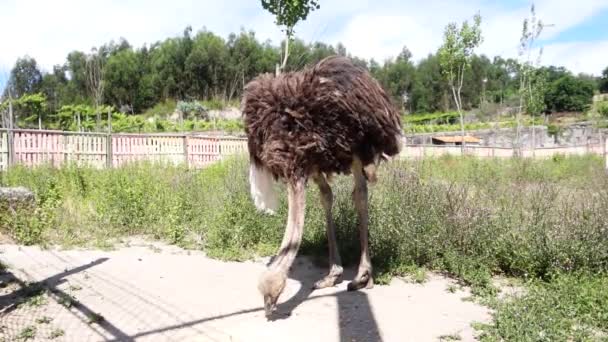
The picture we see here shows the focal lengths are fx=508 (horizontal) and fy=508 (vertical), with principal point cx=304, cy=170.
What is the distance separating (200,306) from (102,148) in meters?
9.77

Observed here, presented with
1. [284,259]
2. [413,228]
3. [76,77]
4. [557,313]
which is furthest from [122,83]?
[557,313]

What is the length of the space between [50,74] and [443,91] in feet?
168

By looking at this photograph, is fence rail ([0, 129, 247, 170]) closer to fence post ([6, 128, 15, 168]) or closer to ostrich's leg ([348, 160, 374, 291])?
fence post ([6, 128, 15, 168])

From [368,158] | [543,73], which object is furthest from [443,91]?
[368,158]

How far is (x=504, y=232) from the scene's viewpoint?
205 inches

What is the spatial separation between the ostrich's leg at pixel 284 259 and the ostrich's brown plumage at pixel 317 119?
24 centimetres

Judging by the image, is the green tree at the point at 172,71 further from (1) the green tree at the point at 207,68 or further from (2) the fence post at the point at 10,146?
(2) the fence post at the point at 10,146

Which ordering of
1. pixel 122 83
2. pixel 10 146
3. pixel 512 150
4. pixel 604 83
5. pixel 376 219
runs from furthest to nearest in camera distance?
1. pixel 604 83
2. pixel 122 83
3. pixel 512 150
4. pixel 10 146
5. pixel 376 219

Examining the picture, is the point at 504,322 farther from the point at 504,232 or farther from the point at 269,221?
the point at 269,221

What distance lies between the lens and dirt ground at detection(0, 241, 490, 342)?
11.7 feet

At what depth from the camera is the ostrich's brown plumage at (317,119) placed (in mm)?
3959

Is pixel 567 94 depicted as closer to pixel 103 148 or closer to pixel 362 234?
pixel 103 148

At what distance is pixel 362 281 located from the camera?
15.0 feet

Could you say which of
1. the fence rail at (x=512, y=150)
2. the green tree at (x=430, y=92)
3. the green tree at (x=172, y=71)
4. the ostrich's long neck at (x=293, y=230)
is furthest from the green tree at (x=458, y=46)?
the green tree at (x=430, y=92)
